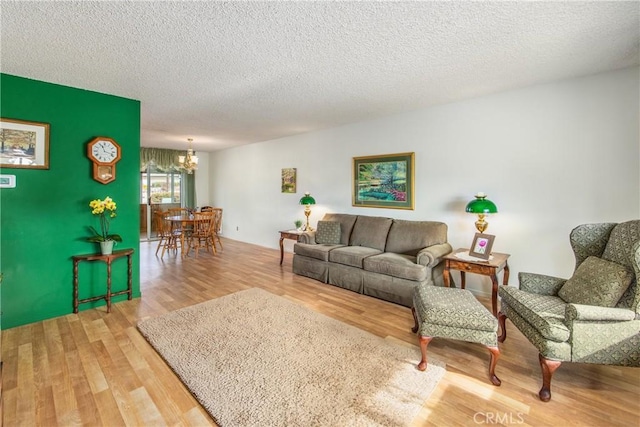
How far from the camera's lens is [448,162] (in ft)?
12.4

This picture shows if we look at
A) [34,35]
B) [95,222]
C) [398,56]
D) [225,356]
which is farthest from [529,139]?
[95,222]

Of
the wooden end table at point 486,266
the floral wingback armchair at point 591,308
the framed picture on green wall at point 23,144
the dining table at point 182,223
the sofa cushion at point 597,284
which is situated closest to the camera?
the floral wingback armchair at point 591,308

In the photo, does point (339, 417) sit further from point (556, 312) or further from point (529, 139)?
point (529, 139)

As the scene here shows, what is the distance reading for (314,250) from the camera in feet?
13.8

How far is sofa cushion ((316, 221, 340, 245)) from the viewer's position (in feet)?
14.7

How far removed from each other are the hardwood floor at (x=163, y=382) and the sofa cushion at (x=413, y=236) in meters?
0.96

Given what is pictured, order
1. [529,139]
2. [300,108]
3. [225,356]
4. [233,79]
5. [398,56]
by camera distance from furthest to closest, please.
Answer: [300,108], [529,139], [233,79], [398,56], [225,356]

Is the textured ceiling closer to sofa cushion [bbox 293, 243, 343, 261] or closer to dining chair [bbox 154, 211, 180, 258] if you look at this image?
sofa cushion [bbox 293, 243, 343, 261]

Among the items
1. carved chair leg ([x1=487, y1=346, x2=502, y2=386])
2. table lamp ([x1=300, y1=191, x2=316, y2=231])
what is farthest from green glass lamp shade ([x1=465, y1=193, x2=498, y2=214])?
table lamp ([x1=300, y1=191, x2=316, y2=231])

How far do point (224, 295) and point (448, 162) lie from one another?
3.38 meters

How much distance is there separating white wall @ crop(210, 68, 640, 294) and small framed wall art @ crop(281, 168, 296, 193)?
4.53ft

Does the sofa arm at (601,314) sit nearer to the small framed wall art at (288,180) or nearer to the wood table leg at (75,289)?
the wood table leg at (75,289)

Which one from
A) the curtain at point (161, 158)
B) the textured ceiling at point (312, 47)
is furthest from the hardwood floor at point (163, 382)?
the curtain at point (161, 158)

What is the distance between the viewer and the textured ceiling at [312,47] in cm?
182
